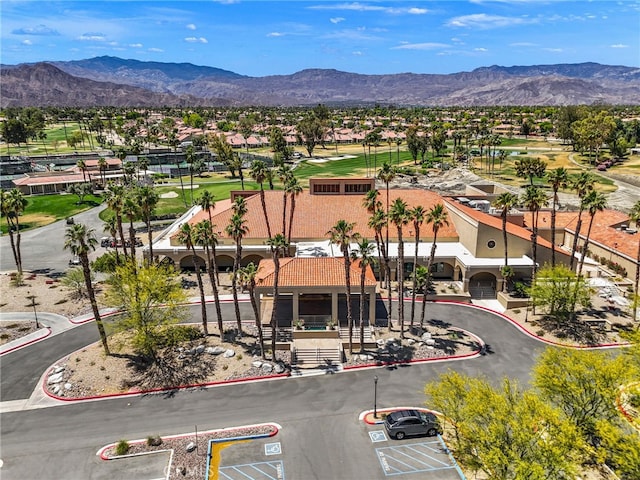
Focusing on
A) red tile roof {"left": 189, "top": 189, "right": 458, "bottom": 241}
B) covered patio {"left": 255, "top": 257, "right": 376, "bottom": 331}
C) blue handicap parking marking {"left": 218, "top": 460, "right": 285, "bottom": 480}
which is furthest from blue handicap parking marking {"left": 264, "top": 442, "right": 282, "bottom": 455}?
red tile roof {"left": 189, "top": 189, "right": 458, "bottom": 241}

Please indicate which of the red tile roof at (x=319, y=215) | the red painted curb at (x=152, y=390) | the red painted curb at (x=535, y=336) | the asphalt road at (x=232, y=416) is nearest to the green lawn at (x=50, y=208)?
the red tile roof at (x=319, y=215)

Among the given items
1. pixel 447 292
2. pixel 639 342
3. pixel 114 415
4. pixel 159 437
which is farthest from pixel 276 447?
pixel 447 292

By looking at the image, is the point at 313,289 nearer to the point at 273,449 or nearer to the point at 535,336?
the point at 273,449

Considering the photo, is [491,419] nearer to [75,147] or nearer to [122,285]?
[122,285]

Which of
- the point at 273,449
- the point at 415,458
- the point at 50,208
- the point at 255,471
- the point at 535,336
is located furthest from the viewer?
the point at 50,208

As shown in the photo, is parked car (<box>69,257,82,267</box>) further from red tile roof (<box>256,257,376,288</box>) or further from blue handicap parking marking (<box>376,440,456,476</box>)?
blue handicap parking marking (<box>376,440,456,476</box>)

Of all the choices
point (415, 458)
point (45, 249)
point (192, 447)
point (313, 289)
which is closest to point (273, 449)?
point (192, 447)

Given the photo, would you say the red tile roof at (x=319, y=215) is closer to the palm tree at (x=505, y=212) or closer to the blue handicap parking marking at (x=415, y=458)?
the palm tree at (x=505, y=212)
